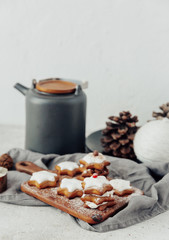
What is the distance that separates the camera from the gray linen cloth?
0.95 metres

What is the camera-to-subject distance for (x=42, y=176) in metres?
1.09

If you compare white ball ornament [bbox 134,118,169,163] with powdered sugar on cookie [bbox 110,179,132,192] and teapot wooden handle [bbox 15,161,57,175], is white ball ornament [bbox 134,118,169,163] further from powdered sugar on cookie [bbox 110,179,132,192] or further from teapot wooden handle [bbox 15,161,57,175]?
teapot wooden handle [bbox 15,161,57,175]

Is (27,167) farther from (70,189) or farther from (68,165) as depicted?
(70,189)

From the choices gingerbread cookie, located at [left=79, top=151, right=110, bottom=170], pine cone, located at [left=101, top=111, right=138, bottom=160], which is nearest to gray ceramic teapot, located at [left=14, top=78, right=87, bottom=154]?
pine cone, located at [left=101, top=111, right=138, bottom=160]

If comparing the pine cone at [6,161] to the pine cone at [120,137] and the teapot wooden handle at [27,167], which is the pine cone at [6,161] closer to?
the teapot wooden handle at [27,167]

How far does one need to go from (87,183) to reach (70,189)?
57 mm

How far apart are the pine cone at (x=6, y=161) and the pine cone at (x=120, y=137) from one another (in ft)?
1.20

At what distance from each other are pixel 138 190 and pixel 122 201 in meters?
0.09

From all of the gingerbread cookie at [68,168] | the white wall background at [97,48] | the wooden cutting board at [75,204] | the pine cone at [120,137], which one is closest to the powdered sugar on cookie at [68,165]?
the gingerbread cookie at [68,168]

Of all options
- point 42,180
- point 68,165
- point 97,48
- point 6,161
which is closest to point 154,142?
point 68,165

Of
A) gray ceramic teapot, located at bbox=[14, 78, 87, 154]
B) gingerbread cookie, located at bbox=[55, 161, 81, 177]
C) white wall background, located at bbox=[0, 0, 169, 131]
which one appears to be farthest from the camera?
white wall background, located at bbox=[0, 0, 169, 131]

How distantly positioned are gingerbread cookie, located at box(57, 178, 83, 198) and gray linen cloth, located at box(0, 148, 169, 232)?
0.22 ft

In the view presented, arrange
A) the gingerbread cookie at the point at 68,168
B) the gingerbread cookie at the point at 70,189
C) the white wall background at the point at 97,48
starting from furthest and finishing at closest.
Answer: the white wall background at the point at 97,48 < the gingerbread cookie at the point at 68,168 < the gingerbread cookie at the point at 70,189

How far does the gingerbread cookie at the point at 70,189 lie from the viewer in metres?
1.02
